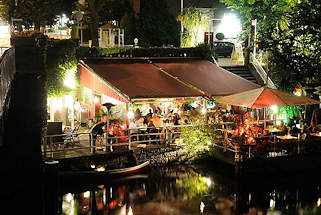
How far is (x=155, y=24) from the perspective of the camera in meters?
37.3

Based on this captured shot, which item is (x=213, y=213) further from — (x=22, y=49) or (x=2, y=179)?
(x=22, y=49)

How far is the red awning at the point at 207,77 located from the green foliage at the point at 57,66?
14.0ft

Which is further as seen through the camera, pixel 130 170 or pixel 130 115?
pixel 130 115

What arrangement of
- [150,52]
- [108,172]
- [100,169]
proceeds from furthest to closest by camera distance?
[150,52] → [100,169] → [108,172]

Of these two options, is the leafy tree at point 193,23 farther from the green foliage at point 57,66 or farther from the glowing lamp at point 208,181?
the glowing lamp at point 208,181

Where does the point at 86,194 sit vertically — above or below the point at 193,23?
below

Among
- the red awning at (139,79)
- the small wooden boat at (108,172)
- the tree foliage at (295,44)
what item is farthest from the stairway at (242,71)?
the small wooden boat at (108,172)

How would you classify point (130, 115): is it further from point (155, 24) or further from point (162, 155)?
point (155, 24)

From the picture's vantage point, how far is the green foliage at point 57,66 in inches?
741

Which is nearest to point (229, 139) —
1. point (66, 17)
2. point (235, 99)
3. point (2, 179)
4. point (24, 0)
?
point (235, 99)

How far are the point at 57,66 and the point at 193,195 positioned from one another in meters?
8.35

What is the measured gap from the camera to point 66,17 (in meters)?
48.9

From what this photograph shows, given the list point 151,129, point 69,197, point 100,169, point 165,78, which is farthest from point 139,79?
point 69,197

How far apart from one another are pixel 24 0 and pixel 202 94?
23.5 meters
